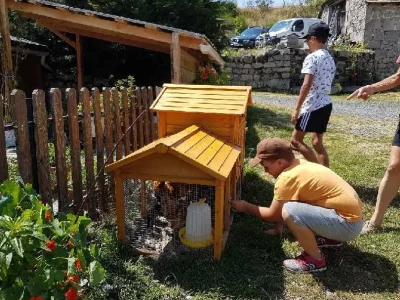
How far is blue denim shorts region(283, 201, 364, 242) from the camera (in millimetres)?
2922

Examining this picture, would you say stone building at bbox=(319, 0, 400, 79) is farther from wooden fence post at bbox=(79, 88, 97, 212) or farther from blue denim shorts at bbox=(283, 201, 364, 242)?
wooden fence post at bbox=(79, 88, 97, 212)

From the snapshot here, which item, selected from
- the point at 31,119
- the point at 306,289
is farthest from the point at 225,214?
the point at 31,119

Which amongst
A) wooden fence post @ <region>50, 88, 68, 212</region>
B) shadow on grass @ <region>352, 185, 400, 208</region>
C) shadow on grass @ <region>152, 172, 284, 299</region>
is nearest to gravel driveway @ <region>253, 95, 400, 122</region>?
shadow on grass @ <region>352, 185, 400, 208</region>

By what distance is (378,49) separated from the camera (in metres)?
19.7

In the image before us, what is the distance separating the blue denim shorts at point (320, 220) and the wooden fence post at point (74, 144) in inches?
67.0

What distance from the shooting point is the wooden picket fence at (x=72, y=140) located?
2.81 metres

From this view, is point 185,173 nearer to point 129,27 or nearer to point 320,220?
point 320,220

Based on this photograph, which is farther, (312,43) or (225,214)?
(312,43)

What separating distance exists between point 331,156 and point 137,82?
6.95 meters

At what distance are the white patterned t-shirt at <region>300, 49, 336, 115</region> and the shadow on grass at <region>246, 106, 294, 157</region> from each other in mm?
1947

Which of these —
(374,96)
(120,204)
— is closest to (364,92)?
(120,204)

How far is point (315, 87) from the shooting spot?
4469 mm

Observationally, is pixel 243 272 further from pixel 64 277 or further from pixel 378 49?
pixel 378 49

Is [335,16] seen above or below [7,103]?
above
